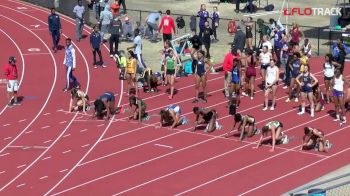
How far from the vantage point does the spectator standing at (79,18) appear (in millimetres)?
36000

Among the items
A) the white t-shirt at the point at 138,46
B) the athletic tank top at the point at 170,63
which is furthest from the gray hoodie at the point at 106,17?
the athletic tank top at the point at 170,63

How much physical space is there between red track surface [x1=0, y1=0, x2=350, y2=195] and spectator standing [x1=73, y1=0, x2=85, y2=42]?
20.1 feet

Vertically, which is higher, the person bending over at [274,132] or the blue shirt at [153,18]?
the blue shirt at [153,18]

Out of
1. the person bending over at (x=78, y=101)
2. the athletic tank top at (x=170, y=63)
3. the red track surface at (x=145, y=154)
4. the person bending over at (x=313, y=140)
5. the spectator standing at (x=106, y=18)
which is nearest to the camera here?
the red track surface at (x=145, y=154)

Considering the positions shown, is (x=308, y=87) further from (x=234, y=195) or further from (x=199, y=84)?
(x=234, y=195)

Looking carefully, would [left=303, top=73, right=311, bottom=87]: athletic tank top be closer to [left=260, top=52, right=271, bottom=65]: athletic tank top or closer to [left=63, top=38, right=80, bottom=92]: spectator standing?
[left=260, top=52, right=271, bottom=65]: athletic tank top

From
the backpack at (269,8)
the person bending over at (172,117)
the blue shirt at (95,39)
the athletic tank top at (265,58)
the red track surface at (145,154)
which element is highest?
the backpack at (269,8)

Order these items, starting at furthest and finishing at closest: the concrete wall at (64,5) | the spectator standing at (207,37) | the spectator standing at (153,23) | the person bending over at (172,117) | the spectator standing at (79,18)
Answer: the concrete wall at (64,5) < the spectator standing at (79,18) < the spectator standing at (153,23) < the spectator standing at (207,37) < the person bending over at (172,117)

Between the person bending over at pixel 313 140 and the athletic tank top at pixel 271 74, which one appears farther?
the athletic tank top at pixel 271 74

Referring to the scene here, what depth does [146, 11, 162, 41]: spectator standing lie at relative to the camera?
117 ft

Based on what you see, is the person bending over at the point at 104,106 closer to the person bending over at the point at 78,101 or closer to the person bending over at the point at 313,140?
the person bending over at the point at 78,101
